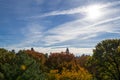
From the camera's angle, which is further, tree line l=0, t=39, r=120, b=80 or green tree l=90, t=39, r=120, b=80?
green tree l=90, t=39, r=120, b=80

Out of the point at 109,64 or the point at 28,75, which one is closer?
the point at 28,75

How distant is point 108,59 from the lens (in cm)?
6769

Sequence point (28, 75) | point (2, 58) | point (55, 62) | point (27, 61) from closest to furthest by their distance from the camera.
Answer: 1. point (28, 75)
2. point (27, 61)
3. point (2, 58)
4. point (55, 62)

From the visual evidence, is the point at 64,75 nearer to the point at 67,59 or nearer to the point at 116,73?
the point at 116,73

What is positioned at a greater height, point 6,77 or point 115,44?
point 115,44

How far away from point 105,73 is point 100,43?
→ 7.19m

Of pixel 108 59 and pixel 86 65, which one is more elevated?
pixel 108 59

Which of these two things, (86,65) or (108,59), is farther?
(86,65)

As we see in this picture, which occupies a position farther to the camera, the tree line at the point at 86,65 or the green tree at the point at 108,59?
the green tree at the point at 108,59

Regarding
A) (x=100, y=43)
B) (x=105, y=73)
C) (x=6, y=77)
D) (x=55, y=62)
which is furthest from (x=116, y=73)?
(x=55, y=62)

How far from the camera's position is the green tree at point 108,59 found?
222ft

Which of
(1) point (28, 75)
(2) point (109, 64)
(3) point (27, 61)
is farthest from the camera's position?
(2) point (109, 64)

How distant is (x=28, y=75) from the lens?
42875mm

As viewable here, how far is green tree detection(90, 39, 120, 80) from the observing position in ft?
222
